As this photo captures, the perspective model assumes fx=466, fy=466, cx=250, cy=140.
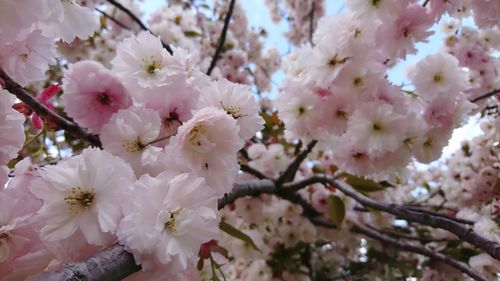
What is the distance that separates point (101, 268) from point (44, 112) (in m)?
0.47

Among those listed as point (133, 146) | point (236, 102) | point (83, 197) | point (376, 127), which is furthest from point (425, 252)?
point (83, 197)

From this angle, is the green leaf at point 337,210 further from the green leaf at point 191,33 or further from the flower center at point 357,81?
the green leaf at point 191,33

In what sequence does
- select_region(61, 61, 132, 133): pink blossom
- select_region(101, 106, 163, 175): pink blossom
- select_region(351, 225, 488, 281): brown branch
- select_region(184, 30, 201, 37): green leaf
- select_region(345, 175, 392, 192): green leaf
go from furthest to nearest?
select_region(184, 30, 201, 37): green leaf, select_region(345, 175, 392, 192): green leaf, select_region(351, 225, 488, 281): brown branch, select_region(61, 61, 132, 133): pink blossom, select_region(101, 106, 163, 175): pink blossom

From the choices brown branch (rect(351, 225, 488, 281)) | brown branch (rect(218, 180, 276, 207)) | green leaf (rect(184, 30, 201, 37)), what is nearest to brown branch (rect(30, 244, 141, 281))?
brown branch (rect(218, 180, 276, 207))

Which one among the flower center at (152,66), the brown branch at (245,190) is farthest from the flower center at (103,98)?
the brown branch at (245,190)

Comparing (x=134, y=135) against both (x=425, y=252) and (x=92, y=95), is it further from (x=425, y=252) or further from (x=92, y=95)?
(x=425, y=252)

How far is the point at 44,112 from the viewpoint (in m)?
0.96

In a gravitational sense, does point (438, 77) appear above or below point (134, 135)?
above

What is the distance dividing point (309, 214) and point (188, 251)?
1.80 m

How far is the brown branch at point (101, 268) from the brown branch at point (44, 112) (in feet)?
1.24

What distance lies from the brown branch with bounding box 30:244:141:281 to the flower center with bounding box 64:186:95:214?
3.5 inches

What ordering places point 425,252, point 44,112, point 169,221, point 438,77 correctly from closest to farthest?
point 169,221 < point 44,112 < point 438,77 < point 425,252

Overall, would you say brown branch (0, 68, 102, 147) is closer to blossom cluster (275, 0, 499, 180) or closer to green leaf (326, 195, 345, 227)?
blossom cluster (275, 0, 499, 180)

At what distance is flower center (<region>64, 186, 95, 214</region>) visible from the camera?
71 cm
